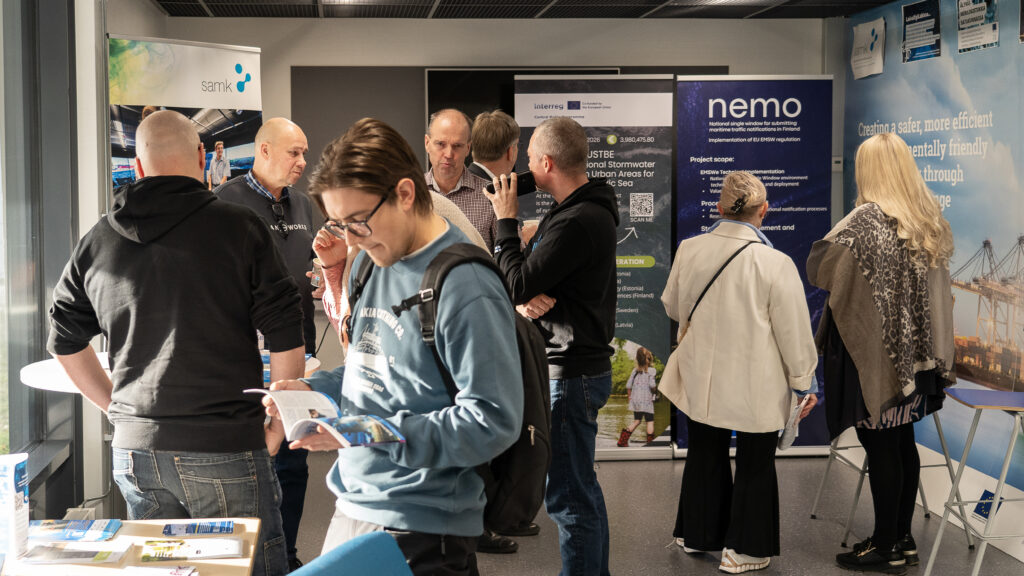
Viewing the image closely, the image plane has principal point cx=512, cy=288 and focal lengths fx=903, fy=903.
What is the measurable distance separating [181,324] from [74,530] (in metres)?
0.51

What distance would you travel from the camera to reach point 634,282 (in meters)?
5.34

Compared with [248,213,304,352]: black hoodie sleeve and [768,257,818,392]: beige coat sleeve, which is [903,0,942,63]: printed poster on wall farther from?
[248,213,304,352]: black hoodie sleeve

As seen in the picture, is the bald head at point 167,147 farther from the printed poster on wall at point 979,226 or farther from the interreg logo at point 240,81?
the printed poster on wall at point 979,226

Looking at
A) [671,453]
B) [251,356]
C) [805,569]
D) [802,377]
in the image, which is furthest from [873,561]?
[251,356]

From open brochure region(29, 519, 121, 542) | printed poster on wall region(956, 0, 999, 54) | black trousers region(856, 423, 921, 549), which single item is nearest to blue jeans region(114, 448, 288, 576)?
open brochure region(29, 519, 121, 542)

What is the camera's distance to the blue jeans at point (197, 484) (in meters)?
2.19

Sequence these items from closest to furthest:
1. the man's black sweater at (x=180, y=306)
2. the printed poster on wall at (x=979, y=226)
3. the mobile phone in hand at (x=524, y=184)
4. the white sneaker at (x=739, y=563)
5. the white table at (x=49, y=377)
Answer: the man's black sweater at (x=180, y=306) < the white table at (x=49, y=377) < the mobile phone in hand at (x=524, y=184) < the white sneaker at (x=739, y=563) < the printed poster on wall at (x=979, y=226)

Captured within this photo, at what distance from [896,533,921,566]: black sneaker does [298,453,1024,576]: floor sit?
0.12 feet

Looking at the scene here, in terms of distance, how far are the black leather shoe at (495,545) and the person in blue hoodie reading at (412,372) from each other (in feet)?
7.87

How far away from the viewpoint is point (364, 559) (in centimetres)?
138

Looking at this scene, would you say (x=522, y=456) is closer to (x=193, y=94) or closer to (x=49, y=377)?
(x=49, y=377)

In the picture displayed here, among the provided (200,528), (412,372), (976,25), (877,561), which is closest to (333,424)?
(412,372)

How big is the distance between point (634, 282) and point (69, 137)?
3.09 metres

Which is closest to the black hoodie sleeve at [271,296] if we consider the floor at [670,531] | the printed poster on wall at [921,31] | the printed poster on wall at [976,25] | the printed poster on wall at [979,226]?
the floor at [670,531]
